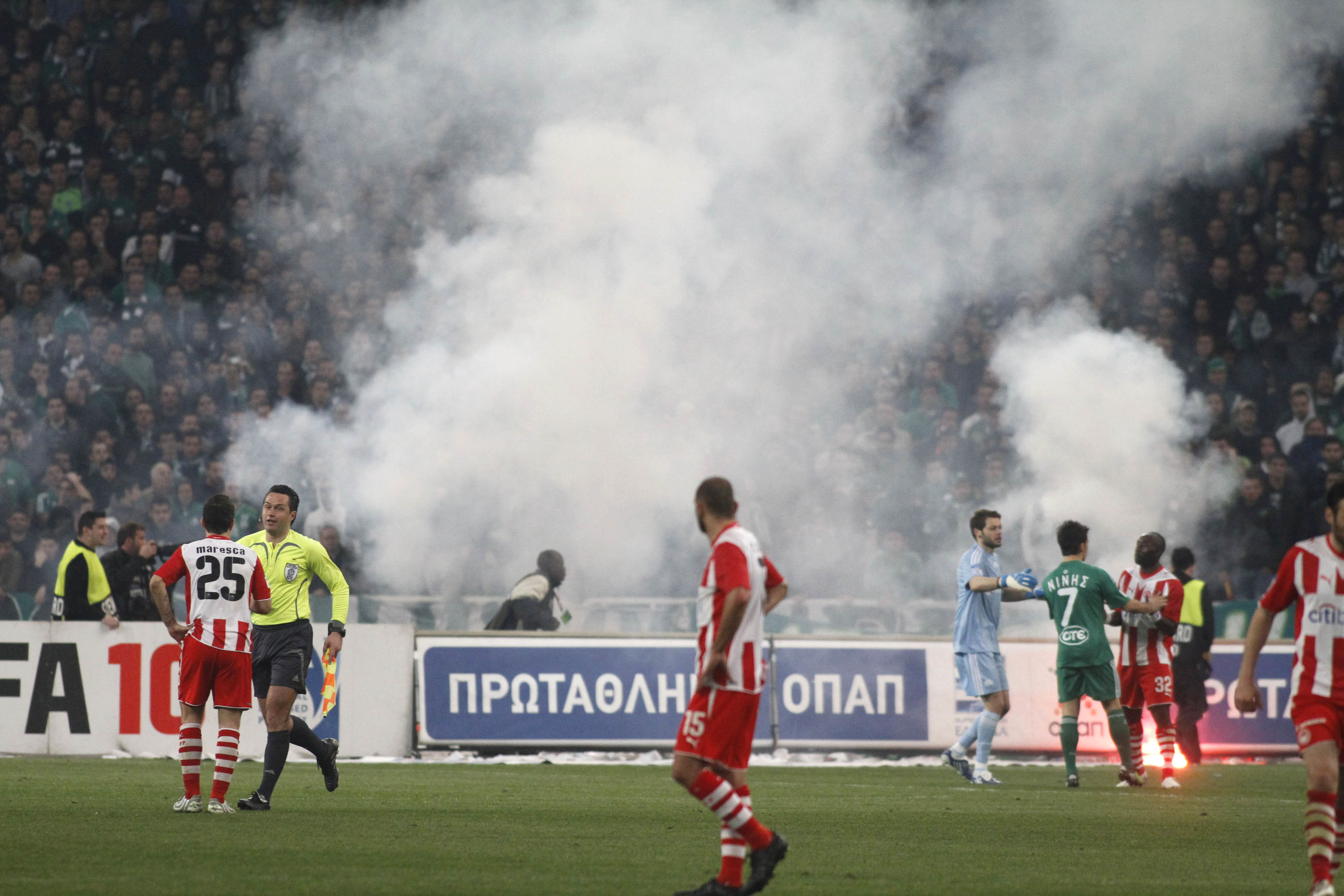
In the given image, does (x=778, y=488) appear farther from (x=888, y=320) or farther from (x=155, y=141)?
(x=155, y=141)

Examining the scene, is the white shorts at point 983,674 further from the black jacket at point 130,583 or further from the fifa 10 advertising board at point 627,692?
the black jacket at point 130,583

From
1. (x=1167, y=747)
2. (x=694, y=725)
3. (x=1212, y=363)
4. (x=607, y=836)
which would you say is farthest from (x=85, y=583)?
(x=1212, y=363)

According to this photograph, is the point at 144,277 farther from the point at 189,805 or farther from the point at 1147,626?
the point at 1147,626

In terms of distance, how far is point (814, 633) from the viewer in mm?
14547

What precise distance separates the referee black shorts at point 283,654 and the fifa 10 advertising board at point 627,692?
467 cm

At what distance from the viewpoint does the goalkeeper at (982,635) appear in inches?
472

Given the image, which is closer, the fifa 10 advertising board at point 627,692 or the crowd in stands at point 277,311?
the fifa 10 advertising board at point 627,692

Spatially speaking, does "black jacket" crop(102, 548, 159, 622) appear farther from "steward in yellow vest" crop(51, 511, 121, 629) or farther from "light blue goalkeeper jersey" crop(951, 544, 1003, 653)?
"light blue goalkeeper jersey" crop(951, 544, 1003, 653)

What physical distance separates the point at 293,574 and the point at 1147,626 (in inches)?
256

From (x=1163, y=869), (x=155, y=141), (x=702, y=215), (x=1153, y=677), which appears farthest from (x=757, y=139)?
(x=1163, y=869)

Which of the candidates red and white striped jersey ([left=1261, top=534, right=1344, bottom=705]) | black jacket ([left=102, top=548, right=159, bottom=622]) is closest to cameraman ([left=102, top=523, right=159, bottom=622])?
black jacket ([left=102, top=548, right=159, bottom=622])

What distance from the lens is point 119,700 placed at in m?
13.5

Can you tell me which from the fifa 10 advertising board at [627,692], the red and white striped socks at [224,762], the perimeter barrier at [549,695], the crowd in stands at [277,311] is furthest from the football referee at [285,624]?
the crowd in stands at [277,311]

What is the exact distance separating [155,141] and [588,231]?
556 cm
